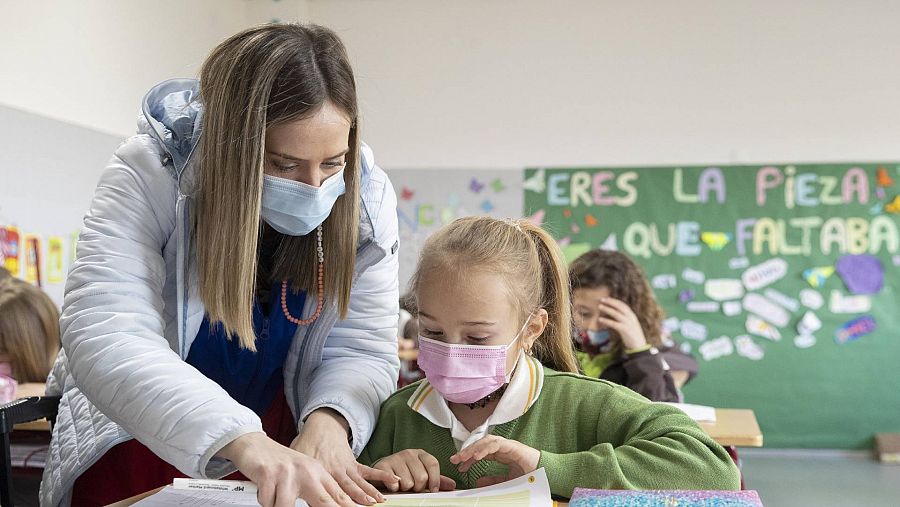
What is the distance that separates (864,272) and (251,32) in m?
5.14

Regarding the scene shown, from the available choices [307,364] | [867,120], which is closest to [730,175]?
[867,120]

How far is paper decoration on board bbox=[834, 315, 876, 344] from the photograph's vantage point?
18.5 ft

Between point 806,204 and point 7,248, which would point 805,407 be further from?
point 7,248

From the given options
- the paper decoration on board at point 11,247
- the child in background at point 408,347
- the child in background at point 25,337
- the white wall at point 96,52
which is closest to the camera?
the child in background at point 25,337

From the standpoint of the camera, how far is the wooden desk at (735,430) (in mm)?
2600

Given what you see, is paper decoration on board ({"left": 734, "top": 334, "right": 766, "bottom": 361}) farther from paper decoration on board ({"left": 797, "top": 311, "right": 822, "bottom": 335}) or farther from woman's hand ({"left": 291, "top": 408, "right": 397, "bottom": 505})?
woman's hand ({"left": 291, "top": 408, "right": 397, "bottom": 505})

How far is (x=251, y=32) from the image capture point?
128 cm

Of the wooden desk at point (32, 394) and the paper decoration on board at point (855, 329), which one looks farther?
the paper decoration on board at point (855, 329)

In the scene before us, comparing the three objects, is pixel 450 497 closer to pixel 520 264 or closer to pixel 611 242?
pixel 520 264

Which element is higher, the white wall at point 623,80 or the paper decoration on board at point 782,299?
the white wall at point 623,80

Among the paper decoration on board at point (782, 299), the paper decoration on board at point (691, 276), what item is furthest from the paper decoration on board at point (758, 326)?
the paper decoration on board at point (691, 276)

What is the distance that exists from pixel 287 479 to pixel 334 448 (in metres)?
0.22

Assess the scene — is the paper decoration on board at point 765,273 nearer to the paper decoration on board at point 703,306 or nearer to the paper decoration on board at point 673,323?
the paper decoration on board at point 703,306

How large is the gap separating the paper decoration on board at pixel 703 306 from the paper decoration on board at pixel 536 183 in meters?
1.16
